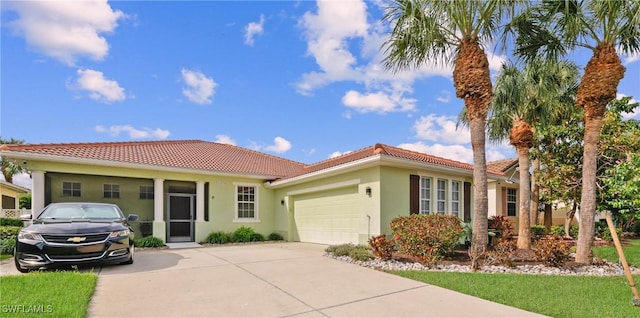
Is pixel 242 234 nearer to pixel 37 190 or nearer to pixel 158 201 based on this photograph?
pixel 158 201

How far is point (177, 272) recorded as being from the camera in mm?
7848

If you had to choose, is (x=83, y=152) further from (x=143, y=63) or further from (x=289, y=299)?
(x=289, y=299)

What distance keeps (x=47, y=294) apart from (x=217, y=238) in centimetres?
944

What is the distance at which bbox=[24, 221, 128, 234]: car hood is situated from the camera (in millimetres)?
7551

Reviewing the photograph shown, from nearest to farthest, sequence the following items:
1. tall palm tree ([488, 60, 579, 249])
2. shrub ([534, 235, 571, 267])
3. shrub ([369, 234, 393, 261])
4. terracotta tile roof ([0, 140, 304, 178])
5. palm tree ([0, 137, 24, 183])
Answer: shrub ([534, 235, 571, 267])
shrub ([369, 234, 393, 261])
tall palm tree ([488, 60, 579, 249])
terracotta tile roof ([0, 140, 304, 178])
palm tree ([0, 137, 24, 183])

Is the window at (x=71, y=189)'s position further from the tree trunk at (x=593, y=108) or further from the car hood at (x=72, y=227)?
the tree trunk at (x=593, y=108)

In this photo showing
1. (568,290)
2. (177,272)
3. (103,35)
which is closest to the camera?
(568,290)

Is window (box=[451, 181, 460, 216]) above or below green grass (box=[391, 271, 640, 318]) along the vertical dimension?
above

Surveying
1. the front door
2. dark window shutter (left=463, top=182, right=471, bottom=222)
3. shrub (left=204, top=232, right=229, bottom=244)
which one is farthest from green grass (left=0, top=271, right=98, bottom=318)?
dark window shutter (left=463, top=182, right=471, bottom=222)

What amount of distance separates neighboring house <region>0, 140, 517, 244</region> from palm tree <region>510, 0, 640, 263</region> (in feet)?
15.4

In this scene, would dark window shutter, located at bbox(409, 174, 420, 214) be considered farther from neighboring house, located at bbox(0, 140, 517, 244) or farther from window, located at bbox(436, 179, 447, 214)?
window, located at bbox(436, 179, 447, 214)

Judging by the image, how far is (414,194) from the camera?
12.7 meters

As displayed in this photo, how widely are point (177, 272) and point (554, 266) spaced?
9.04 meters

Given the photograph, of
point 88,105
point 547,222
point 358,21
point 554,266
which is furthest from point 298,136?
point 547,222
